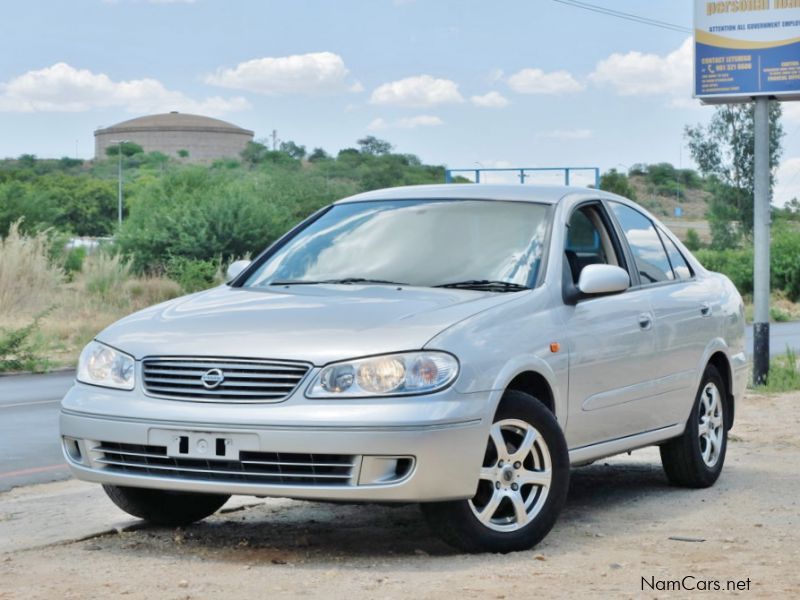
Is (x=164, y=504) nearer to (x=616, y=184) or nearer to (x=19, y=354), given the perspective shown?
(x=19, y=354)

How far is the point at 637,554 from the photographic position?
6.68 meters

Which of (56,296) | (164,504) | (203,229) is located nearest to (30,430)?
(164,504)

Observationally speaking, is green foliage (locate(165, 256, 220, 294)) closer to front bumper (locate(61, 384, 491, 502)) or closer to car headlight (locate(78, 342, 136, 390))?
car headlight (locate(78, 342, 136, 390))

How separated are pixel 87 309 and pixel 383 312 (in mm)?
23966

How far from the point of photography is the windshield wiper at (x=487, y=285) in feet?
23.8

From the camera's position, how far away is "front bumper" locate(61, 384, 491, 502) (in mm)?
6152

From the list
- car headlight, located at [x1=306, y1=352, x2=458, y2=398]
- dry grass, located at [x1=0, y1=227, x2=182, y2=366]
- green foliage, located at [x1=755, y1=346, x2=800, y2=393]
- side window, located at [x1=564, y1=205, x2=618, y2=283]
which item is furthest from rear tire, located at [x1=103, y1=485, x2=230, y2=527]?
dry grass, located at [x1=0, y1=227, x2=182, y2=366]

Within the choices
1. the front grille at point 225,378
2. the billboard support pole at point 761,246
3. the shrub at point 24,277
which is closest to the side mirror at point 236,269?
the front grille at point 225,378

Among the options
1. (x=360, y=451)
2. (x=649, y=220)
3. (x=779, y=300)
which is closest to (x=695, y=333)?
(x=649, y=220)

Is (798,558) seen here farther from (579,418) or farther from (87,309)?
(87,309)

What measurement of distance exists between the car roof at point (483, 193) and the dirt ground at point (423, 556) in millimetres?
1670

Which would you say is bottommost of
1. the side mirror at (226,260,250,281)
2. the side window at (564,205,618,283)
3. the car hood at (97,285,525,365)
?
the car hood at (97,285,525,365)

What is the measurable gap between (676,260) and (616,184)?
347 feet

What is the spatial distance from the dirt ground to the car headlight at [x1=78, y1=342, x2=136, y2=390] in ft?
2.49
